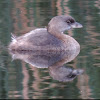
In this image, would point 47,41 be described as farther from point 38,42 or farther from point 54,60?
point 54,60

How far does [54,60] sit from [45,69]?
0.70 meters

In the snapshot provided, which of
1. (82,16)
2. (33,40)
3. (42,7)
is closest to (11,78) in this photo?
(33,40)

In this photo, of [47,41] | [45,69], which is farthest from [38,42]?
[45,69]

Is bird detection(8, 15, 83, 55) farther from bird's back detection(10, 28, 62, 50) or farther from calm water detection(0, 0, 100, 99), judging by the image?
calm water detection(0, 0, 100, 99)

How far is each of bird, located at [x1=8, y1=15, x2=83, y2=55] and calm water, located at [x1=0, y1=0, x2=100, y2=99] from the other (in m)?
0.22

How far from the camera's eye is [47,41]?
385 inches

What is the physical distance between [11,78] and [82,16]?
6.24 metres

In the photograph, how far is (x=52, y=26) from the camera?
10.2 m

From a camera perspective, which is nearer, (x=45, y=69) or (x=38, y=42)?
(x=45, y=69)

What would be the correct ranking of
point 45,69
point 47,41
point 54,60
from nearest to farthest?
point 45,69 → point 54,60 → point 47,41

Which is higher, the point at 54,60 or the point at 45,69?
the point at 45,69

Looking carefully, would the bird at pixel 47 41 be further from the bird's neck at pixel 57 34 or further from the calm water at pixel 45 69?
the calm water at pixel 45 69

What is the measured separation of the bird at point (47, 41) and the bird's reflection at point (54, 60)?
10cm

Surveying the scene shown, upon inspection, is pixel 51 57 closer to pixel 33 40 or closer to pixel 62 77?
pixel 33 40
